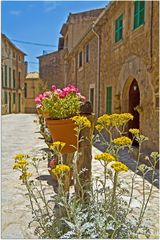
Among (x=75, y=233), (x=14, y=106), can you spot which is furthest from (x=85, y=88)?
(x=14, y=106)

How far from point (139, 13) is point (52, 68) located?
19.2 metres

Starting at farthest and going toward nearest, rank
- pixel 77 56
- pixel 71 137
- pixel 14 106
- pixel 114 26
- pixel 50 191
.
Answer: pixel 14 106, pixel 77 56, pixel 114 26, pixel 50 191, pixel 71 137

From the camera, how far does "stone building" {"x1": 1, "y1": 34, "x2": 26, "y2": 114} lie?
2631 centimetres

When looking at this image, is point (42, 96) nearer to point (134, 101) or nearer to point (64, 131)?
point (64, 131)

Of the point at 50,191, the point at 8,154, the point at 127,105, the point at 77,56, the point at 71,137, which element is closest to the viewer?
the point at 71,137

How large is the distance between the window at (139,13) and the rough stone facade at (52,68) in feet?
52.0

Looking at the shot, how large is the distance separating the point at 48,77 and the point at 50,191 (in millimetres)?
22681

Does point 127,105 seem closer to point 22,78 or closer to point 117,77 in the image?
point 117,77

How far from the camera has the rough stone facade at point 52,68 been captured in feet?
77.6

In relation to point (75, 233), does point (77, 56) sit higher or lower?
higher

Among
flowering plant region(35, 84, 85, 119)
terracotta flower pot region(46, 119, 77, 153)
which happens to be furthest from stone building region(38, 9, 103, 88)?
terracotta flower pot region(46, 119, 77, 153)

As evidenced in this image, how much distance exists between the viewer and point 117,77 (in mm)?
8430

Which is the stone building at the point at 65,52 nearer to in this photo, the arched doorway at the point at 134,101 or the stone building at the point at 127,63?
the stone building at the point at 127,63

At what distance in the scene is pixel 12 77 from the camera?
1194 inches
